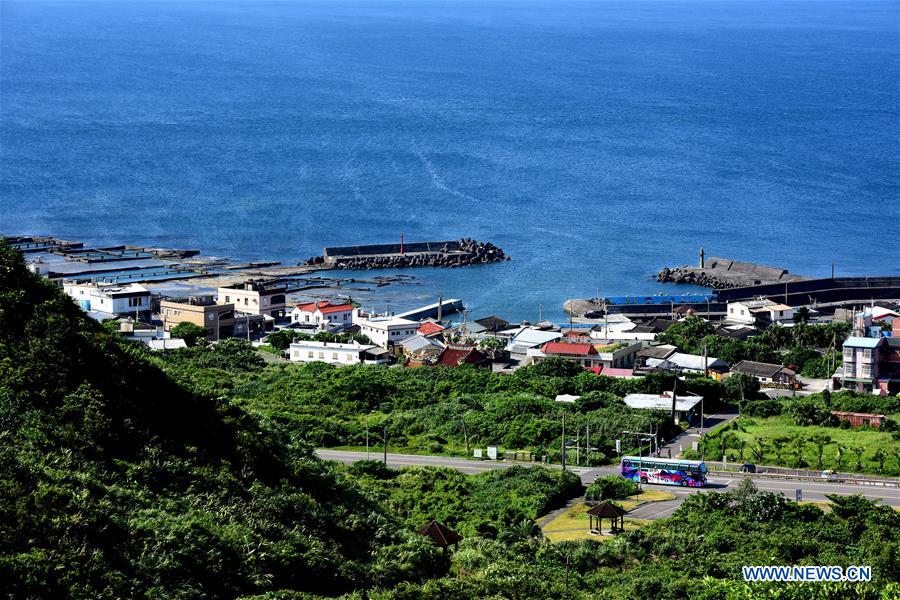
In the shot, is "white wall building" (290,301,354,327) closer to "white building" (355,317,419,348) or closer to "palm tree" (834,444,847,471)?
"white building" (355,317,419,348)

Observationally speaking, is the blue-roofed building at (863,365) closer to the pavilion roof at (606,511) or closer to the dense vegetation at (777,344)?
the dense vegetation at (777,344)

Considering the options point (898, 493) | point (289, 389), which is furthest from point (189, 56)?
point (898, 493)

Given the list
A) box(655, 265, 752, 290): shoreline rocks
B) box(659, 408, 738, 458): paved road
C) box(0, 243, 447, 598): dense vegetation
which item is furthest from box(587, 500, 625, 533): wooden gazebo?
box(655, 265, 752, 290): shoreline rocks

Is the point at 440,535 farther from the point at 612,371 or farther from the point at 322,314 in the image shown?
the point at 322,314

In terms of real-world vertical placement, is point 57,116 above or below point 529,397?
above

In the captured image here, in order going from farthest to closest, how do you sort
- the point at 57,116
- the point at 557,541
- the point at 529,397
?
the point at 57,116 < the point at 529,397 < the point at 557,541

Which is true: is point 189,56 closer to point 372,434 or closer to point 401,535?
point 372,434
